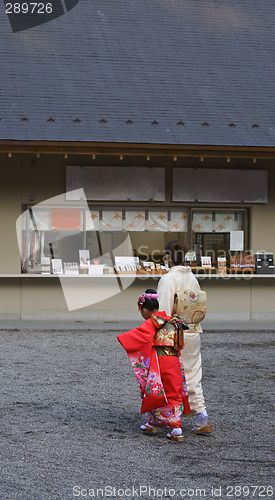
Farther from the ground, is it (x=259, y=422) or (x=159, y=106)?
(x=159, y=106)

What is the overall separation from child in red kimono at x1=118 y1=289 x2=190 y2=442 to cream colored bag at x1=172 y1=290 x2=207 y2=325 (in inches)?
5.9

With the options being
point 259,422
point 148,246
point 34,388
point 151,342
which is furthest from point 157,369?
point 148,246

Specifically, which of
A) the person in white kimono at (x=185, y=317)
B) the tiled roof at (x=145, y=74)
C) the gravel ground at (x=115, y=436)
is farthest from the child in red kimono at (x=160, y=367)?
the tiled roof at (x=145, y=74)

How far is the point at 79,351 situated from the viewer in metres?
10.6

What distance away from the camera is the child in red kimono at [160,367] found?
5.87 m

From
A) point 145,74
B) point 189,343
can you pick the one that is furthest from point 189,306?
point 145,74

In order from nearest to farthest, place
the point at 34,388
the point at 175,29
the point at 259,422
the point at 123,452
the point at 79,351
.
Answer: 1. the point at 123,452
2. the point at 259,422
3. the point at 34,388
4. the point at 79,351
5. the point at 175,29

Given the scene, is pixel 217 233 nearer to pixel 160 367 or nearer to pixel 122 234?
pixel 122 234

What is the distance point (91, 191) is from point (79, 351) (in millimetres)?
4611

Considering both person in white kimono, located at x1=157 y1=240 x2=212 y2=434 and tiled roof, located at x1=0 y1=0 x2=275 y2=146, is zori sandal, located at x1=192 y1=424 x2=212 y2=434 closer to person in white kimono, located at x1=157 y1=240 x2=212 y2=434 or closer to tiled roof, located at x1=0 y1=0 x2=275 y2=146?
person in white kimono, located at x1=157 y1=240 x2=212 y2=434

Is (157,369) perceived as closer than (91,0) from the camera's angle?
Yes

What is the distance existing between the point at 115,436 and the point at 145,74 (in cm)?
1094

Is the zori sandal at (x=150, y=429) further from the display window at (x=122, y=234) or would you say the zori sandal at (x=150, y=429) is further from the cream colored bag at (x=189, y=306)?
the display window at (x=122, y=234)

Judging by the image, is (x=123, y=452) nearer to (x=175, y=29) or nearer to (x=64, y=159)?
(x=64, y=159)
